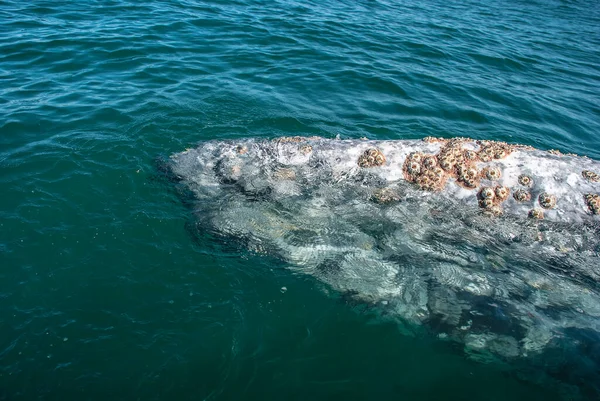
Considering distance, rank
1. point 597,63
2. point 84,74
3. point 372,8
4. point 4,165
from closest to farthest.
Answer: point 4,165 < point 84,74 < point 597,63 < point 372,8

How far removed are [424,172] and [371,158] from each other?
1032 millimetres

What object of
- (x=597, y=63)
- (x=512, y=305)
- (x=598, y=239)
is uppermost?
(x=597, y=63)

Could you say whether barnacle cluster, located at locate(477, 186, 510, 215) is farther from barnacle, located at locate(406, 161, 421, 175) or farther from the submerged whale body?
barnacle, located at locate(406, 161, 421, 175)

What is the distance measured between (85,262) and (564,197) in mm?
8698

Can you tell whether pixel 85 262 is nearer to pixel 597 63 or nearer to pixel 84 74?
pixel 84 74

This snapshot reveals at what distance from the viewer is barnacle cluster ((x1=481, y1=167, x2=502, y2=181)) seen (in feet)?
25.3

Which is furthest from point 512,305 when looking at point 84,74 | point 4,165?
point 84,74

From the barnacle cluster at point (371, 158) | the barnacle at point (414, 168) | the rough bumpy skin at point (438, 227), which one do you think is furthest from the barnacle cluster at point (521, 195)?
the barnacle cluster at point (371, 158)

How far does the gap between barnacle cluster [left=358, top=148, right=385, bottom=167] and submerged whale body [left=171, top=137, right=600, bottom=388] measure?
0.02m

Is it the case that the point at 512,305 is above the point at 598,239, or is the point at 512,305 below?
below

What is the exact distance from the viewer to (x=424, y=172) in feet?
26.2

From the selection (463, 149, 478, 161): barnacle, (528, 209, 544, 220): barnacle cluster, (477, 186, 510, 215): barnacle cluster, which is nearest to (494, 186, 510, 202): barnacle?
(477, 186, 510, 215): barnacle cluster

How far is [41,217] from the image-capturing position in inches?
343

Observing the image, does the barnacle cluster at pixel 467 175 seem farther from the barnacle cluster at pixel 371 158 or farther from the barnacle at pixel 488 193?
the barnacle cluster at pixel 371 158
